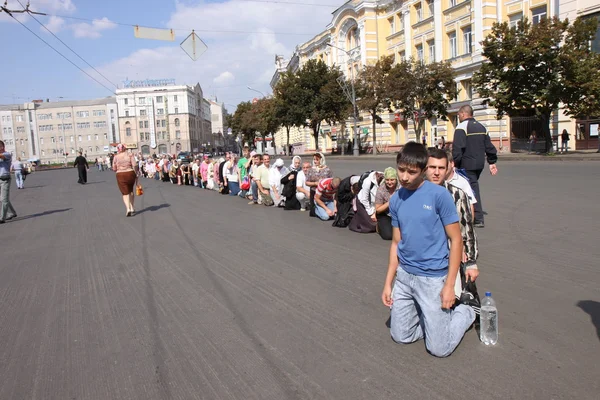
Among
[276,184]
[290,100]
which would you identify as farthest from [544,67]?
[290,100]

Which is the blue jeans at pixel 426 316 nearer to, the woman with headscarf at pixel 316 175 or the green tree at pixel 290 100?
the woman with headscarf at pixel 316 175

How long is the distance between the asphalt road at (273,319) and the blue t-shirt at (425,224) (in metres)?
0.67

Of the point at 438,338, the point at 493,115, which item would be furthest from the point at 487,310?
the point at 493,115

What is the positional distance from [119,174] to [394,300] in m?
9.87

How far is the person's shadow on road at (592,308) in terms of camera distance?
410 cm

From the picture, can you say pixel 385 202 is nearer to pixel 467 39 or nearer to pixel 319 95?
pixel 467 39

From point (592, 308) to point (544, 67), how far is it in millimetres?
25040

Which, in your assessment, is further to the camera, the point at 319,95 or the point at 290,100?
the point at 290,100

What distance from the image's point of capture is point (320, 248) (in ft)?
24.5

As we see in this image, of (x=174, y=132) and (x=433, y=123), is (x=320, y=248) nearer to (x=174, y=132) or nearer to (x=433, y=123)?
(x=433, y=123)

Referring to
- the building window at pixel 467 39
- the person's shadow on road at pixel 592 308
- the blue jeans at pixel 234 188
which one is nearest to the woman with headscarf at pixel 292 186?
the blue jeans at pixel 234 188

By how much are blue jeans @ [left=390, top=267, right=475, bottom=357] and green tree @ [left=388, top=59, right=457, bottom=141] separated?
35.3m

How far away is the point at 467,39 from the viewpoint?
127ft

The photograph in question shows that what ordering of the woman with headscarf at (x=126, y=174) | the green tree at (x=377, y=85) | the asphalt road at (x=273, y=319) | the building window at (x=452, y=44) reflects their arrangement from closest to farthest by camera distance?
the asphalt road at (x=273, y=319) → the woman with headscarf at (x=126, y=174) → the building window at (x=452, y=44) → the green tree at (x=377, y=85)
